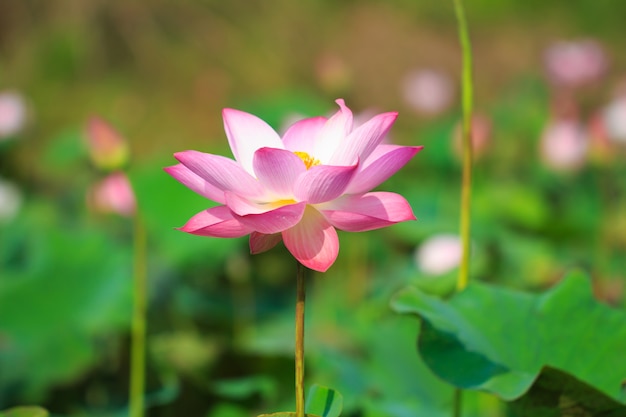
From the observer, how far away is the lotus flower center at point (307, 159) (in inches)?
24.5

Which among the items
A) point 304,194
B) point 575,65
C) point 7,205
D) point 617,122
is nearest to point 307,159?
point 304,194

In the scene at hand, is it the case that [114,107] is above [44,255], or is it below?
above

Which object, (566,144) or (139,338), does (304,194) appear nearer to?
(139,338)

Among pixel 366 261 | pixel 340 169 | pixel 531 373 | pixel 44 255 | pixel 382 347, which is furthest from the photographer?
pixel 366 261

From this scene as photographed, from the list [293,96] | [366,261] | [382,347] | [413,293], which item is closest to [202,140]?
[293,96]

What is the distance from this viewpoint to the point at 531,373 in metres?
0.75

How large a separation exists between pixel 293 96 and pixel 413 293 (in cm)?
166

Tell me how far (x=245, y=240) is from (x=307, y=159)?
1.24 m

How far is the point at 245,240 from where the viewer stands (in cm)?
186

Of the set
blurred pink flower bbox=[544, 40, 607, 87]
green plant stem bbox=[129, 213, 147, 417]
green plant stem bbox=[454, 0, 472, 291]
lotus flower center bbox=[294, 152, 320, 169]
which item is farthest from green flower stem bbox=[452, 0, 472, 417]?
blurred pink flower bbox=[544, 40, 607, 87]

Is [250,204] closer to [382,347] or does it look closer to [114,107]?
[382,347]

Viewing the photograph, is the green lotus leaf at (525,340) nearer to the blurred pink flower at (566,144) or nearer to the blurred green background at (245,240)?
the blurred green background at (245,240)

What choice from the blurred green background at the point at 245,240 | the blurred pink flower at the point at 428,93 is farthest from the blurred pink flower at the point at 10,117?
the blurred pink flower at the point at 428,93

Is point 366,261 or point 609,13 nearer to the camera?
point 366,261
